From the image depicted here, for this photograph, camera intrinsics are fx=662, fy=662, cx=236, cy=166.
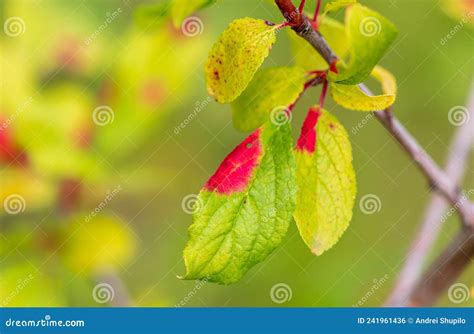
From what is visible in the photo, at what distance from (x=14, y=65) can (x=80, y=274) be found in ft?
1.90

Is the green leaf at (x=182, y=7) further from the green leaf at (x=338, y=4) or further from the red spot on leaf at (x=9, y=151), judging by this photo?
the red spot on leaf at (x=9, y=151)

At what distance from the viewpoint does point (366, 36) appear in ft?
3.03

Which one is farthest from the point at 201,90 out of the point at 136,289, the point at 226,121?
the point at 136,289

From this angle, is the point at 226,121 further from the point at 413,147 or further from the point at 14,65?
the point at 413,147

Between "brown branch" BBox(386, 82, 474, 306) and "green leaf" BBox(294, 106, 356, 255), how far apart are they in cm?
57

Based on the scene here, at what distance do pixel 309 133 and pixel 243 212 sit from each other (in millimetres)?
201

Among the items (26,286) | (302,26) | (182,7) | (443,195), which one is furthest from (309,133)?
(26,286)

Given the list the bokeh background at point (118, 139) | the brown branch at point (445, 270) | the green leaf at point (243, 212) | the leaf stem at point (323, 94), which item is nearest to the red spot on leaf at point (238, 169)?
the green leaf at point (243, 212)

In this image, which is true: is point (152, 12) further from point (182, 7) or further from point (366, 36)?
point (366, 36)

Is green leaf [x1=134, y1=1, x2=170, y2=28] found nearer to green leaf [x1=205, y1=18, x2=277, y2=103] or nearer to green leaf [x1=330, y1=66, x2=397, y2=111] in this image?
green leaf [x1=205, y1=18, x2=277, y2=103]

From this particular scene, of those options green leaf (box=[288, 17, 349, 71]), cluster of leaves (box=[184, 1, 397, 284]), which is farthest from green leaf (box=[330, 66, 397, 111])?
green leaf (box=[288, 17, 349, 71])

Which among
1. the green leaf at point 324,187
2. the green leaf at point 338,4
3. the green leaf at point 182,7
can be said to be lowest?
the green leaf at point 324,187

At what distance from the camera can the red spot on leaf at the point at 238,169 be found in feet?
3.51

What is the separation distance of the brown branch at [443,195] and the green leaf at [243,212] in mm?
192
